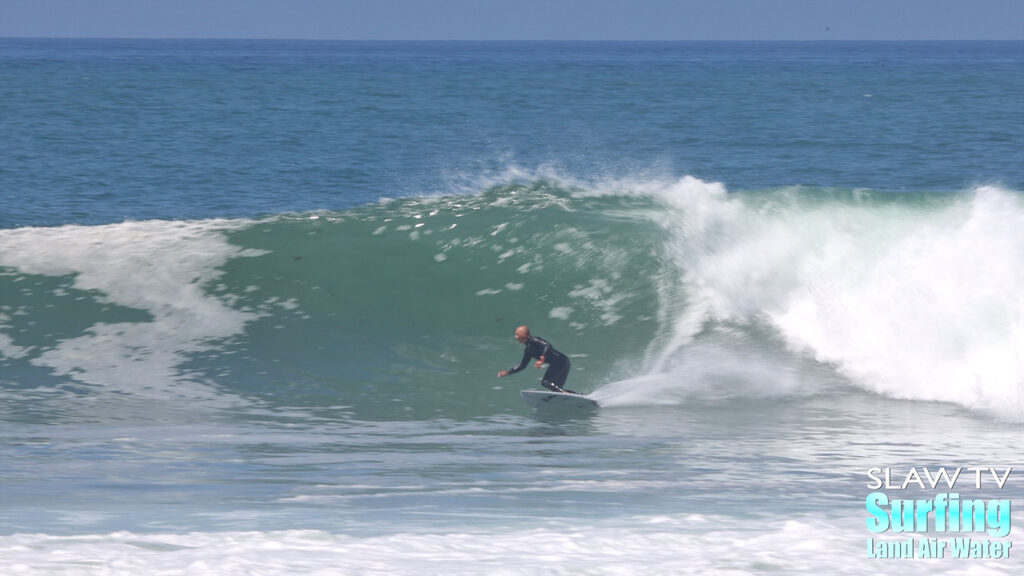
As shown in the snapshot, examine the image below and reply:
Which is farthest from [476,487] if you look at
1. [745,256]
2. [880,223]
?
[880,223]

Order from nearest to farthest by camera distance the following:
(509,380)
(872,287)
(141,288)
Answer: (509,380) < (872,287) < (141,288)

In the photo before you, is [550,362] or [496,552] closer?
[496,552]

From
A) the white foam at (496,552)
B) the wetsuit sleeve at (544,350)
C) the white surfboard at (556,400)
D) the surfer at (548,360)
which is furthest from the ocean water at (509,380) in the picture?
the wetsuit sleeve at (544,350)

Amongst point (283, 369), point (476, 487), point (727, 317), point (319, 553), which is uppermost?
point (727, 317)

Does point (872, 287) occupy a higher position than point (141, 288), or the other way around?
point (872, 287)

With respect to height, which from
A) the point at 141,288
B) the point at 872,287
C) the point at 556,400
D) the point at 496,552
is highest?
the point at 872,287

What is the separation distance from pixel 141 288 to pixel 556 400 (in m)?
6.68

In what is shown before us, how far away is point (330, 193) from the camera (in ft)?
98.4

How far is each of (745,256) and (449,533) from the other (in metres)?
8.93

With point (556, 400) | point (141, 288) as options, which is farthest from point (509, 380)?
point (141, 288)

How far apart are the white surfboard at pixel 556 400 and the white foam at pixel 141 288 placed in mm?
3285

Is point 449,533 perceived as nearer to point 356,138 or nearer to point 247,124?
point 356,138

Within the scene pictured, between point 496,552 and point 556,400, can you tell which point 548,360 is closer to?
point 556,400

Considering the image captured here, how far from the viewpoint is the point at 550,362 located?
1130 cm
